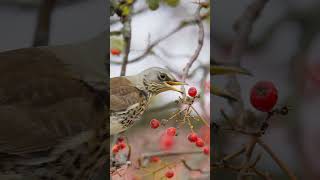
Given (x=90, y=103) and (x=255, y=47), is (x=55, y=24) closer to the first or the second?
(x=90, y=103)

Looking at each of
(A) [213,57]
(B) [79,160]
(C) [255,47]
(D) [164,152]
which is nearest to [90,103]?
(B) [79,160]

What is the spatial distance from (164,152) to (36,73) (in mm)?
563

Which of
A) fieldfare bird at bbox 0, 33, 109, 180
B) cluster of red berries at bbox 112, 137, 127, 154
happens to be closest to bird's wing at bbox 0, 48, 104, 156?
fieldfare bird at bbox 0, 33, 109, 180

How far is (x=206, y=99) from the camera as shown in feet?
6.45

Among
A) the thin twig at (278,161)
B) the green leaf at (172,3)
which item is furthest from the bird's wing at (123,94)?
the thin twig at (278,161)

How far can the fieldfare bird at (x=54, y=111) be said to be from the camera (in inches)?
70.4

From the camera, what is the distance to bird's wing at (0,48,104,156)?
5.84 ft

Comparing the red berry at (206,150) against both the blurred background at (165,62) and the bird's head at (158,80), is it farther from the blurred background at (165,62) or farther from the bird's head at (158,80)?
the bird's head at (158,80)

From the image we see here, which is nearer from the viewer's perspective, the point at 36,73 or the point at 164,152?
the point at 36,73

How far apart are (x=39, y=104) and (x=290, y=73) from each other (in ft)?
2.96

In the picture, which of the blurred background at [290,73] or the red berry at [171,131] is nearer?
Result: the blurred background at [290,73]

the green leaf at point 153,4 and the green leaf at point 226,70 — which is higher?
the green leaf at point 153,4

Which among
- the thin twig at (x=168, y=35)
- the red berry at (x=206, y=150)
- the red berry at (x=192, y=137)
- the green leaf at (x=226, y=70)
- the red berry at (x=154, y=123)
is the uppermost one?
the thin twig at (x=168, y=35)

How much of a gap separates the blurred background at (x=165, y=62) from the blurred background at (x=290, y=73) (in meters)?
0.15
